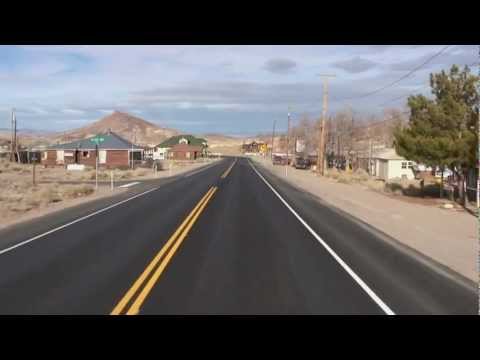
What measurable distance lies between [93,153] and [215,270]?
255 feet

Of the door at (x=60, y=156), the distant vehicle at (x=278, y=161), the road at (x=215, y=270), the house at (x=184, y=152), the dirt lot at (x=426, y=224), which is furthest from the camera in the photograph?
the house at (x=184, y=152)

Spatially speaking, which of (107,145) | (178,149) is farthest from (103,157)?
(178,149)

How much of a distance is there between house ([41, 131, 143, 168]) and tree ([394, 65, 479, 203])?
59.8 m

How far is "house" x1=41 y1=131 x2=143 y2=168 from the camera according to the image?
83.8m

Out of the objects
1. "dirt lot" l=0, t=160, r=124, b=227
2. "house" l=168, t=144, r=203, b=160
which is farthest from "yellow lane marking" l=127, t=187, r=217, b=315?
"house" l=168, t=144, r=203, b=160

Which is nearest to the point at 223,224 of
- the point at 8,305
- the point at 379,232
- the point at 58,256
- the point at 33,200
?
the point at 379,232

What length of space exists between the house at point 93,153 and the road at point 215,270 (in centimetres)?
6397

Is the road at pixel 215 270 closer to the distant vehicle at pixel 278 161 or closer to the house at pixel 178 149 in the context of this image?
the distant vehicle at pixel 278 161

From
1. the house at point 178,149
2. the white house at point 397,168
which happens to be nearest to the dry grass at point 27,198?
the white house at point 397,168

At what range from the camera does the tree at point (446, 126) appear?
25.5 m

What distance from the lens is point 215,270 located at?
11281 mm

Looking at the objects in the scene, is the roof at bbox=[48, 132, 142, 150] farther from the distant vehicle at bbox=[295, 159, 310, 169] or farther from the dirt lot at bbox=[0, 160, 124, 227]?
the dirt lot at bbox=[0, 160, 124, 227]
